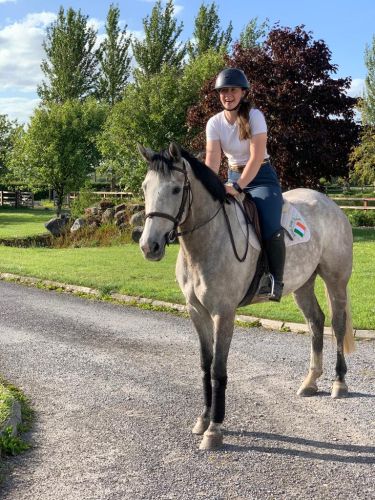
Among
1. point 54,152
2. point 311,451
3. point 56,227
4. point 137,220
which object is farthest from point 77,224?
point 311,451

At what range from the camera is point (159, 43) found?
49875mm

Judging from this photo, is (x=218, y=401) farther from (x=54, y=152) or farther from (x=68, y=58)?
(x=68, y=58)

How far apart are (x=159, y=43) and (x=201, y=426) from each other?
161ft

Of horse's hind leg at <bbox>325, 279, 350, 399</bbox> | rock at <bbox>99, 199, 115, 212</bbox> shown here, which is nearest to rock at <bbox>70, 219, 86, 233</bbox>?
rock at <bbox>99, 199, 115, 212</bbox>

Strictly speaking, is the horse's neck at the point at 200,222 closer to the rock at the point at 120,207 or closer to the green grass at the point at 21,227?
the rock at the point at 120,207

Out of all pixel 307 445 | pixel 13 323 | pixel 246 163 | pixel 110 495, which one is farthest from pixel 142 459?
pixel 13 323

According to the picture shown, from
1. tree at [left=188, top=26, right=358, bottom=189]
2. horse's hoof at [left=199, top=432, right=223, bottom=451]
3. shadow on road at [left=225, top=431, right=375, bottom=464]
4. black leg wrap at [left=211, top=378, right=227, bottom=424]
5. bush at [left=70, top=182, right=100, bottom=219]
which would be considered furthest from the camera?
bush at [left=70, top=182, right=100, bottom=219]

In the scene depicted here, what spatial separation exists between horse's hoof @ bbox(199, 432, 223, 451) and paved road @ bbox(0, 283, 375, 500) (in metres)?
0.10

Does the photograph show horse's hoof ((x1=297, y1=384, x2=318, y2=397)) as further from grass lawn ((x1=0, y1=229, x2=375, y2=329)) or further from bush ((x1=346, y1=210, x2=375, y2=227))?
bush ((x1=346, y1=210, x2=375, y2=227))

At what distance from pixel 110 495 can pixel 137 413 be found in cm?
161

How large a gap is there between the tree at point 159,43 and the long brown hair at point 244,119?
4708 centimetres

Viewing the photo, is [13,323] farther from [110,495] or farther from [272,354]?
[110,495]

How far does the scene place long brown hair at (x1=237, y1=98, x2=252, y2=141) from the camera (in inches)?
199

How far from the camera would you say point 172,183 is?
443 cm
